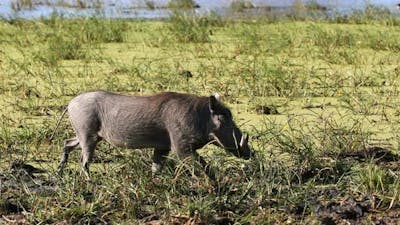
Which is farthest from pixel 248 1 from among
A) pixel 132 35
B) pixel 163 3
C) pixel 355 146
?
pixel 355 146

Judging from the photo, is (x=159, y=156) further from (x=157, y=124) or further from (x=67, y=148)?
(x=67, y=148)

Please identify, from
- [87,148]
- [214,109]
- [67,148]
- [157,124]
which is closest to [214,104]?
[214,109]

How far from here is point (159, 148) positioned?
4.00 m

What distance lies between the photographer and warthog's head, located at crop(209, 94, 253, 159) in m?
3.93

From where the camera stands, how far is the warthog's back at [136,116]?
393 centimetres

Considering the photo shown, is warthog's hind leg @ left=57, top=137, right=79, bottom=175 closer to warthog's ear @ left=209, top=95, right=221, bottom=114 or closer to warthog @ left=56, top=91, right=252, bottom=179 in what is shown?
warthog @ left=56, top=91, right=252, bottom=179

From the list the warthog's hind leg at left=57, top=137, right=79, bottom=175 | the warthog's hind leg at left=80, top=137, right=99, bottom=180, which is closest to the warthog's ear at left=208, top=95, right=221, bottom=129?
the warthog's hind leg at left=80, top=137, right=99, bottom=180

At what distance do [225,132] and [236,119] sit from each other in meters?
1.52

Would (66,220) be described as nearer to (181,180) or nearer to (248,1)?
(181,180)

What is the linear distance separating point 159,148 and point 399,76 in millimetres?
3893

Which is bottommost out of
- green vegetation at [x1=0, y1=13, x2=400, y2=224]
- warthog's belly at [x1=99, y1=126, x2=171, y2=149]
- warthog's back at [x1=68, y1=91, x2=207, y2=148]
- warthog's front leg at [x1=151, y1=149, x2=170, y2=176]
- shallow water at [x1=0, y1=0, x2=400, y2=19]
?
shallow water at [x1=0, y1=0, x2=400, y2=19]

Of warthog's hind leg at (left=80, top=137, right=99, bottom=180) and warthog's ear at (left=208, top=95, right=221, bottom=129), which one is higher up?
warthog's ear at (left=208, top=95, right=221, bottom=129)

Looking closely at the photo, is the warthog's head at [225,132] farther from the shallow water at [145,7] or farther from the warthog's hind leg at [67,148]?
the shallow water at [145,7]

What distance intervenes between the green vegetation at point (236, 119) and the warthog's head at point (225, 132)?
7cm
